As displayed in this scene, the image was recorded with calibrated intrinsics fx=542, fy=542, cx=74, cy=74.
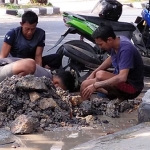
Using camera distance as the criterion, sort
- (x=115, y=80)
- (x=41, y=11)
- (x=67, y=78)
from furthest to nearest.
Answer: (x=41, y=11)
(x=67, y=78)
(x=115, y=80)

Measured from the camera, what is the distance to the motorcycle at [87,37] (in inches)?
281

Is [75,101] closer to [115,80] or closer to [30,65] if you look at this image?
[115,80]

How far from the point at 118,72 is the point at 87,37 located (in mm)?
1823

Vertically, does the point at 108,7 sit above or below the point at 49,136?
above

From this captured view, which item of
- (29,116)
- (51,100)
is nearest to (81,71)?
(51,100)

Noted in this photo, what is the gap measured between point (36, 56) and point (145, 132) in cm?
242

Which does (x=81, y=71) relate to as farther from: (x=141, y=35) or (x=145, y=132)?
(x=145, y=132)

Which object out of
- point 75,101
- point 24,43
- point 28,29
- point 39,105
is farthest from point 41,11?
point 39,105

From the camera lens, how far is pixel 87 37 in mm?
7539

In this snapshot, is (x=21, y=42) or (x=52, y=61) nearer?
(x=21, y=42)

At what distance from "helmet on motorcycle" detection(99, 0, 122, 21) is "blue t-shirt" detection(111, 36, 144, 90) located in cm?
177

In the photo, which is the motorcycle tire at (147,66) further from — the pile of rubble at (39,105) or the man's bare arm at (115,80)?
the pile of rubble at (39,105)

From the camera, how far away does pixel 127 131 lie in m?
4.64

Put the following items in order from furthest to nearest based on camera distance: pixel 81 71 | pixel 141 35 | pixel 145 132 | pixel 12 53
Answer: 1. pixel 141 35
2. pixel 81 71
3. pixel 12 53
4. pixel 145 132
